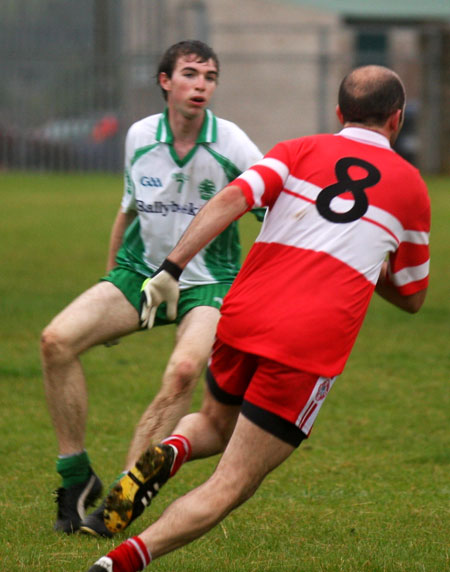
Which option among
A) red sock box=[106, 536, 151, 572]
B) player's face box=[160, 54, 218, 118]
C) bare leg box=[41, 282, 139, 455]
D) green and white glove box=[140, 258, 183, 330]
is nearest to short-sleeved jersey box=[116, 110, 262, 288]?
player's face box=[160, 54, 218, 118]

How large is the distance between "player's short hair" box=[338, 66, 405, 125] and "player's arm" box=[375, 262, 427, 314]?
23.3 inches

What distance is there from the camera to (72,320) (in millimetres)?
5273

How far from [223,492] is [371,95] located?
1543mm

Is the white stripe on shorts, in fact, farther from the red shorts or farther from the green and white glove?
the green and white glove

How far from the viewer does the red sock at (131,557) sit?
12.9ft

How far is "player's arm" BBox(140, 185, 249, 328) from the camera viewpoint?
4016 millimetres

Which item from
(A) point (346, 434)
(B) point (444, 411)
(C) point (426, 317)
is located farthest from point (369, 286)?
(C) point (426, 317)

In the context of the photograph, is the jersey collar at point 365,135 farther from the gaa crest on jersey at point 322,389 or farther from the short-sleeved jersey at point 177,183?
the short-sleeved jersey at point 177,183

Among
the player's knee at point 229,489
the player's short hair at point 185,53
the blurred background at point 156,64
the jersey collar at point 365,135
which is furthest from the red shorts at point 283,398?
the blurred background at point 156,64

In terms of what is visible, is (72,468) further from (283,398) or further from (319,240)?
(319,240)

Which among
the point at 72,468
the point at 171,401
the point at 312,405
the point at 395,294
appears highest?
the point at 395,294

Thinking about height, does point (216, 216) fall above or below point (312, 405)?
above

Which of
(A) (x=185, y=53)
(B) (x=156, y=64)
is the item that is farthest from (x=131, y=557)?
(B) (x=156, y=64)

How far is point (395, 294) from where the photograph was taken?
4453 mm
